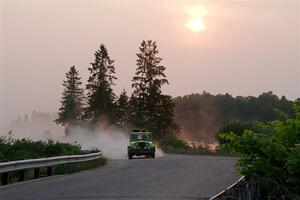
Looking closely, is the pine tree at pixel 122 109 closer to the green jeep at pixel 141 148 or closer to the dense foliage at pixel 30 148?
the green jeep at pixel 141 148

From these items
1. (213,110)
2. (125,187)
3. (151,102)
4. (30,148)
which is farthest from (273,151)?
(213,110)

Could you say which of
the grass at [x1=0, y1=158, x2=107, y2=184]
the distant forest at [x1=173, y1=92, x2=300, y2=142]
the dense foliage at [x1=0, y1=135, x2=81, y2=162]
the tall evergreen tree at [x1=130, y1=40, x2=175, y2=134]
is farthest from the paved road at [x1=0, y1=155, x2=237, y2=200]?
the distant forest at [x1=173, y1=92, x2=300, y2=142]

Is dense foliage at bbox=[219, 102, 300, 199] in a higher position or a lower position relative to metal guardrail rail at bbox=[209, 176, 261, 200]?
higher

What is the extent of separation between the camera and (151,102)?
94.9m

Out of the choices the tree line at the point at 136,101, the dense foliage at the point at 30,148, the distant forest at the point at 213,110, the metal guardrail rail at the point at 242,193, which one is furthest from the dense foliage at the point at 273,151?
the distant forest at the point at 213,110

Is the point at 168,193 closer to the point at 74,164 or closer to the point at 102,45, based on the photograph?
the point at 74,164

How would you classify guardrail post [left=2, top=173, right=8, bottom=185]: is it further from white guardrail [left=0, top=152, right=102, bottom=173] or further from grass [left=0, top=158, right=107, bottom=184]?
grass [left=0, top=158, right=107, bottom=184]

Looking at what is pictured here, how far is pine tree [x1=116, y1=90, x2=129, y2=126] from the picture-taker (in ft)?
316

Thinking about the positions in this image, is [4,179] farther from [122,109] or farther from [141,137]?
[122,109]

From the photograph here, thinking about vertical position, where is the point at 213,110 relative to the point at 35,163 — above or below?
above

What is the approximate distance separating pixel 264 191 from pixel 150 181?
9444 mm

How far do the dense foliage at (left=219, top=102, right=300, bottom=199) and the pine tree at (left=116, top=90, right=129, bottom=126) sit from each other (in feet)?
287

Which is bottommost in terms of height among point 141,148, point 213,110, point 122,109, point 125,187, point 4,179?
point 125,187

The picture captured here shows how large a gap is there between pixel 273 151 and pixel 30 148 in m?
20.3
